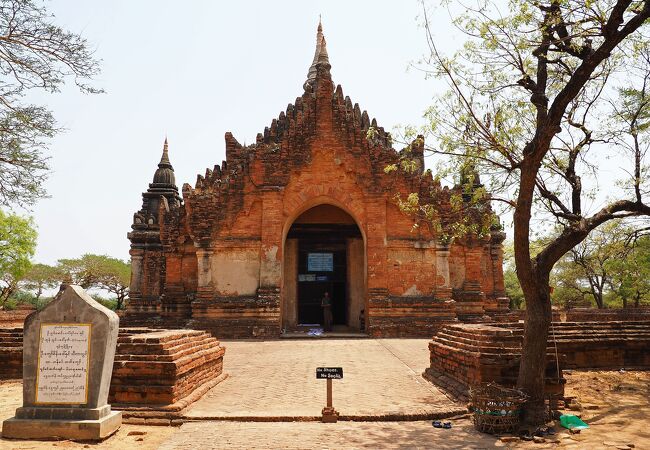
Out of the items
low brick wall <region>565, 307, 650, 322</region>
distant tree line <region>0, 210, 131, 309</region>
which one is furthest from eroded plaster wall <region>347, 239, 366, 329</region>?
→ distant tree line <region>0, 210, 131, 309</region>

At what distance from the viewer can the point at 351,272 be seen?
21797mm

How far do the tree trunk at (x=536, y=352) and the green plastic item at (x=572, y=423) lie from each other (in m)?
0.23

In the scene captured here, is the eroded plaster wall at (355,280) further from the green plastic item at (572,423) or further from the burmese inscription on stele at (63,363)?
the burmese inscription on stele at (63,363)

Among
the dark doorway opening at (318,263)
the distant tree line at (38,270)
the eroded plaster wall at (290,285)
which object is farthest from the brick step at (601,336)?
the distant tree line at (38,270)

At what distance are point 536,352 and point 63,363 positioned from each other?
19.7 feet

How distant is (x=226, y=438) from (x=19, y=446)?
7.27 feet

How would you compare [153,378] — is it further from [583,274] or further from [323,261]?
[583,274]

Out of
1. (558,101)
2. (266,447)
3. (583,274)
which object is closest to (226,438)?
(266,447)

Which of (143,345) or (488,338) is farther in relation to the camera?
(488,338)

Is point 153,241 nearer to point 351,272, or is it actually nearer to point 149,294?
point 149,294

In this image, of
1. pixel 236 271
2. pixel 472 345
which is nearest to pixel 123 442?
pixel 472 345

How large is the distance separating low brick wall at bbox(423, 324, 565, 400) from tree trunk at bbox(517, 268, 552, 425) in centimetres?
46

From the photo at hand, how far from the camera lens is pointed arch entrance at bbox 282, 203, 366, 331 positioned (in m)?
21.5

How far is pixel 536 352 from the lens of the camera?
6.88 metres
